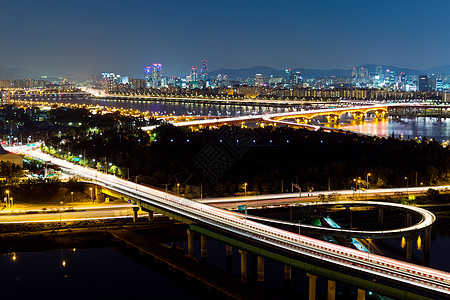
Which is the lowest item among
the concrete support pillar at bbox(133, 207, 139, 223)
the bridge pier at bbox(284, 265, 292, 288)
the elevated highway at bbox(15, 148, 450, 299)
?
the bridge pier at bbox(284, 265, 292, 288)

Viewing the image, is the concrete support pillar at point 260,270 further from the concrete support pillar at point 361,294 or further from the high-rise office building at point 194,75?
the high-rise office building at point 194,75

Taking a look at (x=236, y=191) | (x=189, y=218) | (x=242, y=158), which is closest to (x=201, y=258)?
(x=189, y=218)

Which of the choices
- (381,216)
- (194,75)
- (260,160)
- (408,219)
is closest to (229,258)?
(381,216)

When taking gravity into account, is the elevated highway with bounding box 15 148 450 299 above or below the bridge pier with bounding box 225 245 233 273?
above

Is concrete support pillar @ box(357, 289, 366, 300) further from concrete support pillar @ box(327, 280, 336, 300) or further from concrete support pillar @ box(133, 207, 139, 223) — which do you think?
concrete support pillar @ box(133, 207, 139, 223)

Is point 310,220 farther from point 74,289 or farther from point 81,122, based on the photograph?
point 81,122

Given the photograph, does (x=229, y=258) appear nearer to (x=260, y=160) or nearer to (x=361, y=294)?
(x=361, y=294)

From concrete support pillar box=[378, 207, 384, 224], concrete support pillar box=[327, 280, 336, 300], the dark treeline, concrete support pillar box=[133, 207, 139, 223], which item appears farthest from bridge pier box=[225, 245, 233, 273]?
concrete support pillar box=[378, 207, 384, 224]
